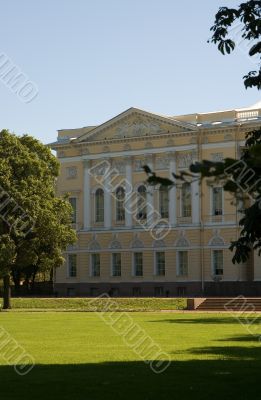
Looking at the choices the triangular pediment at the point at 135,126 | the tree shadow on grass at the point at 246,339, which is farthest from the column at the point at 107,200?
the tree shadow on grass at the point at 246,339

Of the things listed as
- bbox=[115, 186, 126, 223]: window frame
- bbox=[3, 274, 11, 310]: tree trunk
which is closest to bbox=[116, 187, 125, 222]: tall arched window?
bbox=[115, 186, 126, 223]: window frame

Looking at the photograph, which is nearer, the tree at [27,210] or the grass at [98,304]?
the tree at [27,210]

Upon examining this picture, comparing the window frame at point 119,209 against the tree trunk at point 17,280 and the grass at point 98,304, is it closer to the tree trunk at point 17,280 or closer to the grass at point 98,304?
the tree trunk at point 17,280

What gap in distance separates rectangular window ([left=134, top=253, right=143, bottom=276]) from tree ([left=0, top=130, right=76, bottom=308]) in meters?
17.0

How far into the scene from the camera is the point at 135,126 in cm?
6594

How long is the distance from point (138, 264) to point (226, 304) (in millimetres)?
19784

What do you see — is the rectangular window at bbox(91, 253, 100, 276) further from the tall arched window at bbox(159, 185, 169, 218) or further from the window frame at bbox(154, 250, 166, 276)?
the tall arched window at bbox(159, 185, 169, 218)

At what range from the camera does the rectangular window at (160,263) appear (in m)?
65.1

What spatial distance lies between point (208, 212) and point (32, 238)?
64.9 feet

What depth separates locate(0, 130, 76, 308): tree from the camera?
45906 millimetres

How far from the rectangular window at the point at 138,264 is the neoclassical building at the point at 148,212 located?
0.27 ft

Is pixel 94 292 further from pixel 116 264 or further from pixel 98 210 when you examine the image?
pixel 98 210

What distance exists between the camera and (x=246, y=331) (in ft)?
90.1

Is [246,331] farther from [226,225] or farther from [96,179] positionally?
[96,179]
